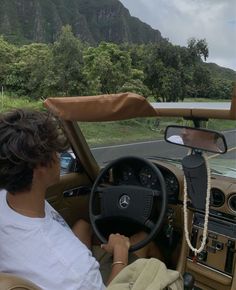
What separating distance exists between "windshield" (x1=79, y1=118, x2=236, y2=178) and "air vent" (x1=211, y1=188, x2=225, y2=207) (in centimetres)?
20

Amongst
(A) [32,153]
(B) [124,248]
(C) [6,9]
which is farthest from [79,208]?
(C) [6,9]

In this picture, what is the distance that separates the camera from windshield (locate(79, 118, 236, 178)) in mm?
2832

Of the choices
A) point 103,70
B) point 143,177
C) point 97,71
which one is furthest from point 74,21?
point 143,177

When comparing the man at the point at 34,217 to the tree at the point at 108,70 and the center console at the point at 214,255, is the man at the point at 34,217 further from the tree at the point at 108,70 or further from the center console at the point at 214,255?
the tree at the point at 108,70

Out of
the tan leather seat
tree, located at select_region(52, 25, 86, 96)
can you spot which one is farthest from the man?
tree, located at select_region(52, 25, 86, 96)

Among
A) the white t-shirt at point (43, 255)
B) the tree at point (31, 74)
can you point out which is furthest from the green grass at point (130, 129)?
the tree at point (31, 74)

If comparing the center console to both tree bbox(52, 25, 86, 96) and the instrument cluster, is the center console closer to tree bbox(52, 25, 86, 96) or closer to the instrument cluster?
the instrument cluster

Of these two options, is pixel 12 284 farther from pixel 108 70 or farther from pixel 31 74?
pixel 31 74

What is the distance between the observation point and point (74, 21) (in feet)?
396

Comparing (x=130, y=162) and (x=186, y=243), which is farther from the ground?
(x=130, y=162)

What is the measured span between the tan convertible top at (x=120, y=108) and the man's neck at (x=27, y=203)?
23.4 inches

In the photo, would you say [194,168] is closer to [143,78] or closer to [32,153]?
[32,153]

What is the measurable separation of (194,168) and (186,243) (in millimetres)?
635

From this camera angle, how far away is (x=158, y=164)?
306 cm
